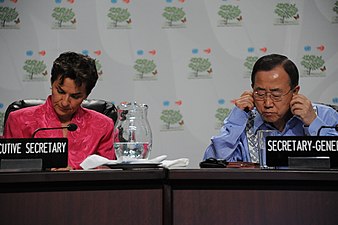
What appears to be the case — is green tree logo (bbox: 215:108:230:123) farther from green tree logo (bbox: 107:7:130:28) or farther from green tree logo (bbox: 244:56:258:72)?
green tree logo (bbox: 107:7:130:28)

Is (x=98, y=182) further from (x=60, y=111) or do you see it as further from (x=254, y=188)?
(x=60, y=111)

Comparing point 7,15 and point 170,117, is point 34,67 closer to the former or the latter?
point 7,15

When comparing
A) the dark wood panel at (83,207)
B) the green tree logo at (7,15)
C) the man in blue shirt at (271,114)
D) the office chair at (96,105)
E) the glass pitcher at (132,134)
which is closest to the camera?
the dark wood panel at (83,207)

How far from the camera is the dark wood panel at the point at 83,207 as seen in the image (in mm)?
1439

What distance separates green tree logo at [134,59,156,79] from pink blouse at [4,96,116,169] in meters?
1.22

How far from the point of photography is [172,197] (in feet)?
4.91

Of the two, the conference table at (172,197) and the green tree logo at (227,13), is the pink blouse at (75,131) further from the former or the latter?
the green tree logo at (227,13)

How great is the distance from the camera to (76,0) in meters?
3.79

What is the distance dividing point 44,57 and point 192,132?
43.4 inches

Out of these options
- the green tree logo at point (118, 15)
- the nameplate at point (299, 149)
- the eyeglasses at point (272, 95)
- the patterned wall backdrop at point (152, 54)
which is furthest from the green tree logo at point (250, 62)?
the nameplate at point (299, 149)

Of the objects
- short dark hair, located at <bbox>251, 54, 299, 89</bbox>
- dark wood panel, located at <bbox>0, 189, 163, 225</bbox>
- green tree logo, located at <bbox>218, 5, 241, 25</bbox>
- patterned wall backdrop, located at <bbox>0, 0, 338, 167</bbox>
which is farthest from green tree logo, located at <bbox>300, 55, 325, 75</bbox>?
dark wood panel, located at <bbox>0, 189, 163, 225</bbox>

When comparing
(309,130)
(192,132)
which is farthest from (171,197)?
(192,132)

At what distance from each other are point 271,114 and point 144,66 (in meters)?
1.51

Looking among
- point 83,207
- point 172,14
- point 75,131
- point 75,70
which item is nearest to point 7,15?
point 172,14
